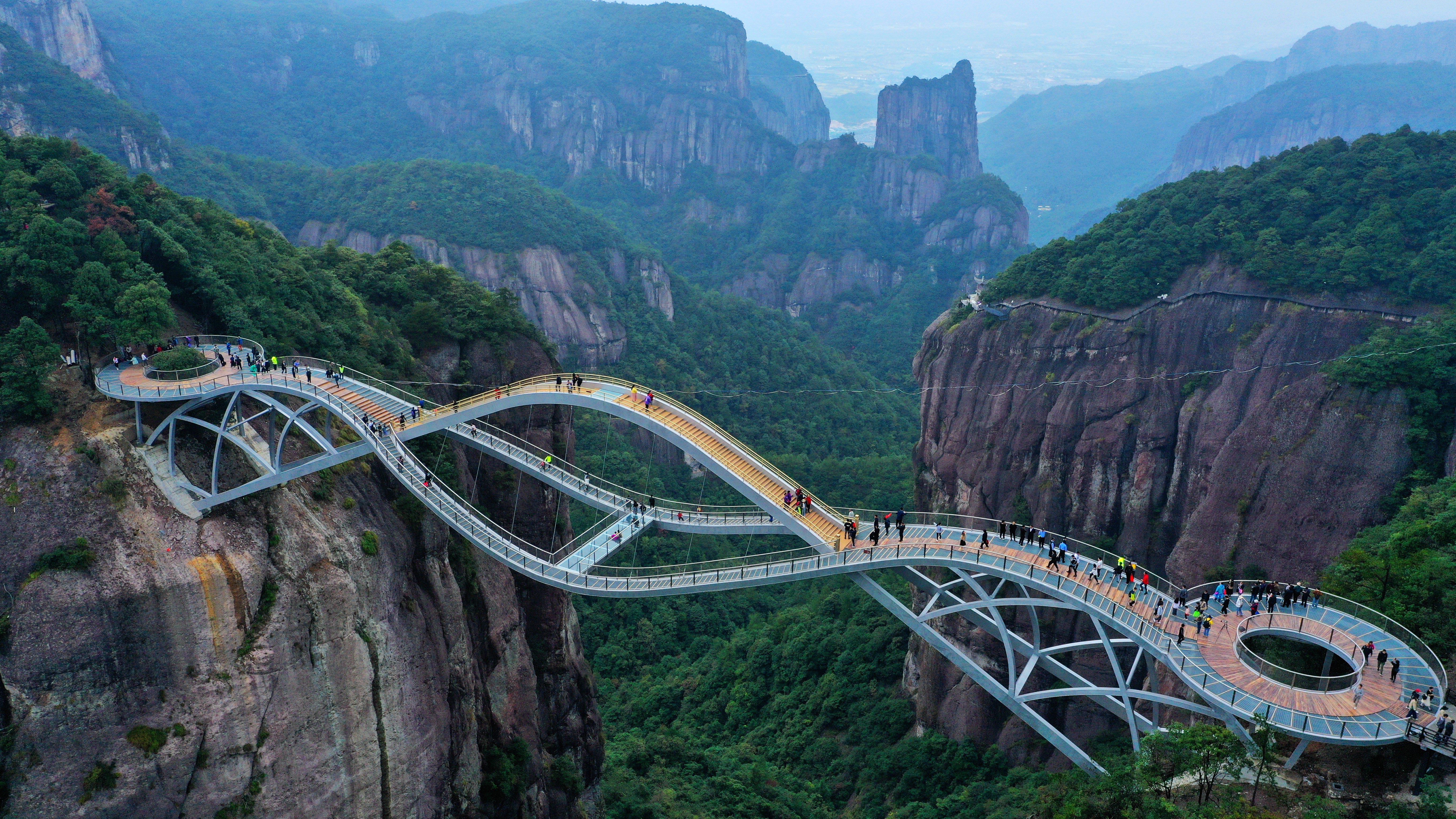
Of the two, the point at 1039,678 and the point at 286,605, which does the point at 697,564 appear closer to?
the point at 286,605

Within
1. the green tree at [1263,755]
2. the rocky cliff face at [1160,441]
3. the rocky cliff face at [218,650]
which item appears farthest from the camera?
the rocky cliff face at [1160,441]

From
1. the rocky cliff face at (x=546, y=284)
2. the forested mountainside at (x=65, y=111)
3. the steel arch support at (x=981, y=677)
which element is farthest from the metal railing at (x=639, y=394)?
the forested mountainside at (x=65, y=111)

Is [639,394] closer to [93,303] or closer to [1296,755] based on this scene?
[93,303]

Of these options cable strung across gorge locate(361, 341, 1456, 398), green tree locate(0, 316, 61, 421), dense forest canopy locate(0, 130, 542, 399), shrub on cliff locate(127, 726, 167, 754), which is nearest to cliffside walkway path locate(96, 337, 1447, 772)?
green tree locate(0, 316, 61, 421)

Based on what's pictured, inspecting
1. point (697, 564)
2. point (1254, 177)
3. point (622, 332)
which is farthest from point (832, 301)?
point (697, 564)

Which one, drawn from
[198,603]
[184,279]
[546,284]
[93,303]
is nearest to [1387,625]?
[198,603]

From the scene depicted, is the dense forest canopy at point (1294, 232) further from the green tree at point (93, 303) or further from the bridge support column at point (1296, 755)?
the green tree at point (93, 303)
